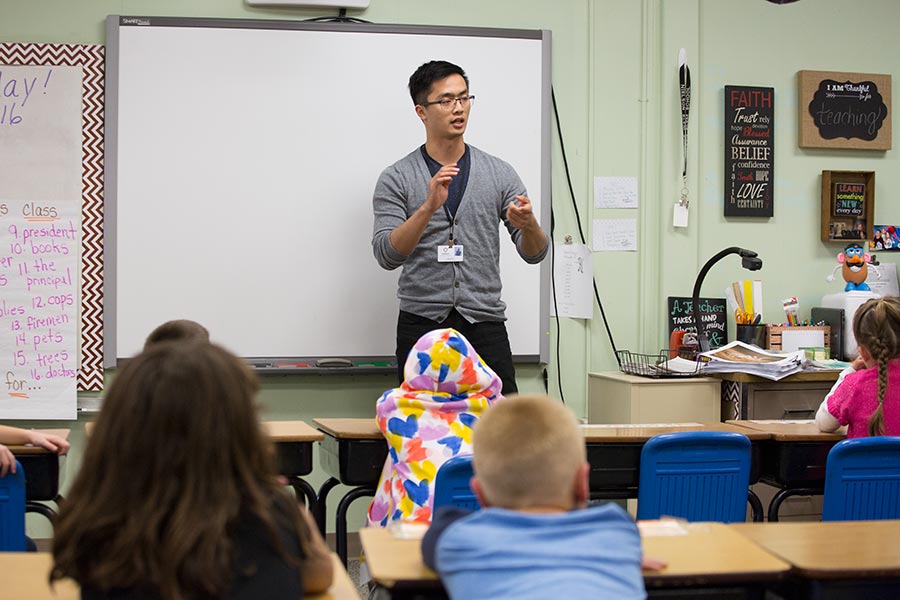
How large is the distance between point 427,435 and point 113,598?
1518 millimetres

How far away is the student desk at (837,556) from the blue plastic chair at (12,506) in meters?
1.60

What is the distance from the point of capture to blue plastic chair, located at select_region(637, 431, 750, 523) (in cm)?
287

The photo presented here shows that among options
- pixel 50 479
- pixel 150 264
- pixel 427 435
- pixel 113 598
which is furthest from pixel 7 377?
pixel 113 598

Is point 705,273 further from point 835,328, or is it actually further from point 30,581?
→ point 30,581

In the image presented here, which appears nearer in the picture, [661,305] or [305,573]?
[305,573]

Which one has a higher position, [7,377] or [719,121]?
[719,121]

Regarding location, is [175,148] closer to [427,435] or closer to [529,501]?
[427,435]

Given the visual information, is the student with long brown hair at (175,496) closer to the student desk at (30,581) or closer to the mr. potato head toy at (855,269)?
the student desk at (30,581)

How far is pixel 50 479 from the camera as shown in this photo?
9.79 feet

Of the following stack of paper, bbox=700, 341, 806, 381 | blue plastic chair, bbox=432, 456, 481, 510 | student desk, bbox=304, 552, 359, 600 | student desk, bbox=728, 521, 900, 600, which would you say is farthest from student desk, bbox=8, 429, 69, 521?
stack of paper, bbox=700, 341, 806, 381

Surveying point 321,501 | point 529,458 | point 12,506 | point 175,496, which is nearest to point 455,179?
point 321,501

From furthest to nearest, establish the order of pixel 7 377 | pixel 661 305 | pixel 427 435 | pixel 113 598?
pixel 661 305
pixel 7 377
pixel 427 435
pixel 113 598

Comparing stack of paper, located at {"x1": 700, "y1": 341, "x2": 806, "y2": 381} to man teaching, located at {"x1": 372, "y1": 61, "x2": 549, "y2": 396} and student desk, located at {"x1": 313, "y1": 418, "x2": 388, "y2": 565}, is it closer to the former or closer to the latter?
man teaching, located at {"x1": 372, "y1": 61, "x2": 549, "y2": 396}

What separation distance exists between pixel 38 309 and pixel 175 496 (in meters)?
3.39
